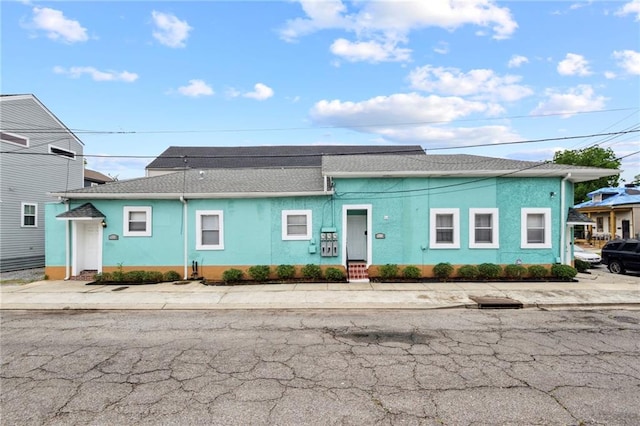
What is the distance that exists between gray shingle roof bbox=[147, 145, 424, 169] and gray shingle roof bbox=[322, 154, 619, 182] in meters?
19.1

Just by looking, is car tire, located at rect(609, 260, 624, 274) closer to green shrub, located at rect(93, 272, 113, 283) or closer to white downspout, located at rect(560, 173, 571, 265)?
white downspout, located at rect(560, 173, 571, 265)

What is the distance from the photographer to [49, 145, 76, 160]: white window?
66.7 ft

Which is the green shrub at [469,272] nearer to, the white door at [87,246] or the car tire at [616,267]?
the car tire at [616,267]

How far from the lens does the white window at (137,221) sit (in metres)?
14.3

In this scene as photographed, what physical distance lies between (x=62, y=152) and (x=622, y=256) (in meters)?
29.3

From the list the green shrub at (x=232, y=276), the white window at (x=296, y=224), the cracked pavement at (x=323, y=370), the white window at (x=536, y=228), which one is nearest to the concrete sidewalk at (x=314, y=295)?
the green shrub at (x=232, y=276)

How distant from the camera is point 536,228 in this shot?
1408 centimetres

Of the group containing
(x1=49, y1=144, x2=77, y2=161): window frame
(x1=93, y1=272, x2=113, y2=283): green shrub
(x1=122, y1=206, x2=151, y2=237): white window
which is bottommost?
(x1=93, y1=272, x2=113, y2=283): green shrub

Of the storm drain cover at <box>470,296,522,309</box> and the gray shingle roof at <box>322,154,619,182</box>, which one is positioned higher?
the gray shingle roof at <box>322,154,619,182</box>

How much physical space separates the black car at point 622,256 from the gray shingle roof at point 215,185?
14052 mm

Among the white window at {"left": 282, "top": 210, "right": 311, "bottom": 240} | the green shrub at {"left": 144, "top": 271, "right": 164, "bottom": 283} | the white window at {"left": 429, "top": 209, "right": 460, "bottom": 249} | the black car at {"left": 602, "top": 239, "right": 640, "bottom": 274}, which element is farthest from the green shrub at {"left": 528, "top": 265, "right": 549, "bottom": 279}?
the green shrub at {"left": 144, "top": 271, "right": 164, "bottom": 283}

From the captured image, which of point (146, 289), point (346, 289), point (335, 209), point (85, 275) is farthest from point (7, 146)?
point (346, 289)

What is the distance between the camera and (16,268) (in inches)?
712

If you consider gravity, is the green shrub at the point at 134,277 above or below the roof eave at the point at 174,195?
below
